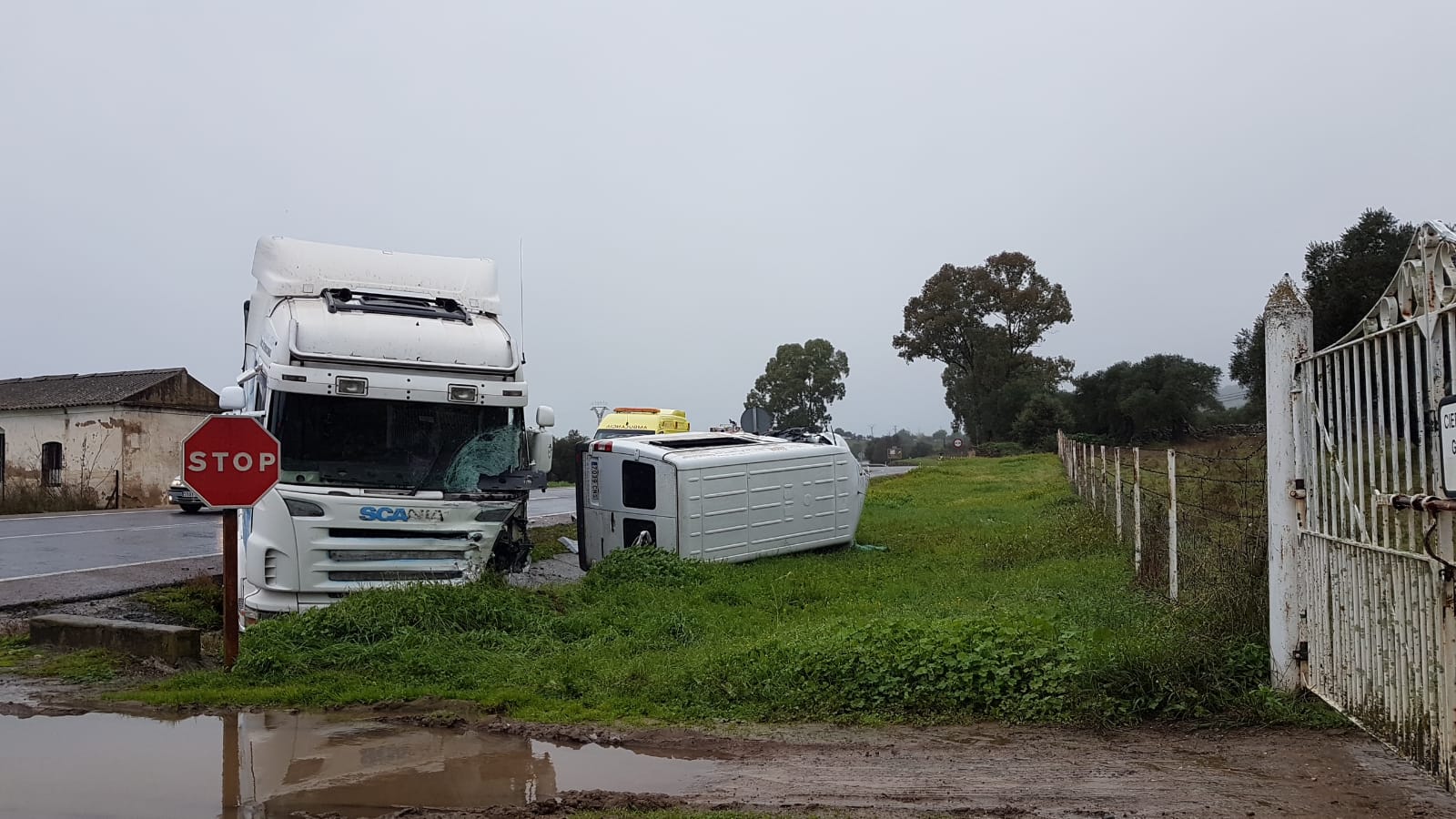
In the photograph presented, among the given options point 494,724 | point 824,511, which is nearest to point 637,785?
point 494,724

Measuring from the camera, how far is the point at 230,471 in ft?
27.5

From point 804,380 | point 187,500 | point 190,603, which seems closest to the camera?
point 190,603

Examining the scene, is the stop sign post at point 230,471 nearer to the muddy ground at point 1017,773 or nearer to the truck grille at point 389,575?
the truck grille at point 389,575

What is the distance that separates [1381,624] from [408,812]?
485 cm

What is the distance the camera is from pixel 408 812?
5.36 meters

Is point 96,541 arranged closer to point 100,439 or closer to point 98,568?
point 98,568

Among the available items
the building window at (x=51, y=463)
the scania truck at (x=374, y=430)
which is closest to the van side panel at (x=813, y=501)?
the scania truck at (x=374, y=430)

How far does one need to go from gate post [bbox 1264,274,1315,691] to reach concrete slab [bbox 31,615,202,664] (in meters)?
8.57

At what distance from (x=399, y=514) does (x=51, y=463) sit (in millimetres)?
31810

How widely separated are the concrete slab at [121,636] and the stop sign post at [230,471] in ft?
3.70

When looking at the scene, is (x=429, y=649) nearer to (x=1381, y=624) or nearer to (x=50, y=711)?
(x=50, y=711)

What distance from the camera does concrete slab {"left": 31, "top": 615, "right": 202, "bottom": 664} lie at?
9.34 meters

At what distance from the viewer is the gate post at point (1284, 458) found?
6484 mm

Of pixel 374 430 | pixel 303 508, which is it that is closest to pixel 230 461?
pixel 303 508
